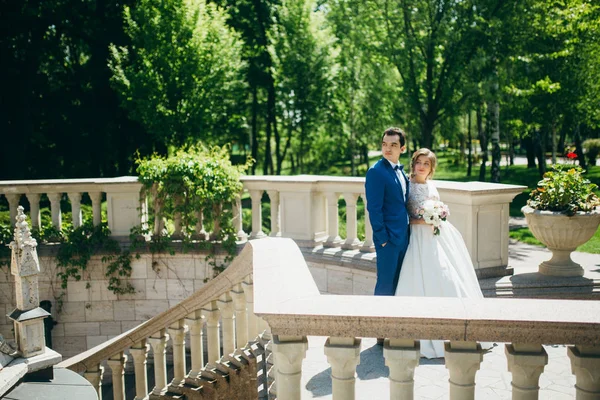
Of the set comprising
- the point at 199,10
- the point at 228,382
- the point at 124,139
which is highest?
the point at 199,10

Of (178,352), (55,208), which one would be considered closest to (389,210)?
(178,352)

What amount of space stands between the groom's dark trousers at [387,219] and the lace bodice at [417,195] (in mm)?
104

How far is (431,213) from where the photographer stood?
5207 mm

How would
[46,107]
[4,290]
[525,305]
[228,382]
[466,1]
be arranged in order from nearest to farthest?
[525,305], [228,382], [4,290], [466,1], [46,107]

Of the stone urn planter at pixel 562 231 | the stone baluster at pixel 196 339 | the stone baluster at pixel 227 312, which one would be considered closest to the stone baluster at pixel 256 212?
the stone baluster at pixel 196 339

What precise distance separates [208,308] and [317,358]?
3.73ft

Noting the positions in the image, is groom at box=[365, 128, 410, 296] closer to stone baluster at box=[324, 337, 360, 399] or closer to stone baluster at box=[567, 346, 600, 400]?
stone baluster at box=[324, 337, 360, 399]

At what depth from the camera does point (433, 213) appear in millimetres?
5211

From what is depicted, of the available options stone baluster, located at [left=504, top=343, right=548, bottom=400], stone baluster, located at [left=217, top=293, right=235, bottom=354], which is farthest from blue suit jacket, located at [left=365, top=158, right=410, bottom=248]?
stone baluster, located at [left=504, top=343, right=548, bottom=400]

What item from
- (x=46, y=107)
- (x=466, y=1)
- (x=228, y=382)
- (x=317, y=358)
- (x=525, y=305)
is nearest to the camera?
(x=525, y=305)

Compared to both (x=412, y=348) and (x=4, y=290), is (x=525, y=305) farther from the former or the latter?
(x=4, y=290)

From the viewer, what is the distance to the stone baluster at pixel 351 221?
7.73 m

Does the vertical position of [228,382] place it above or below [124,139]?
below

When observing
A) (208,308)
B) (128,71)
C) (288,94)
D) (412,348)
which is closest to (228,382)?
(208,308)
